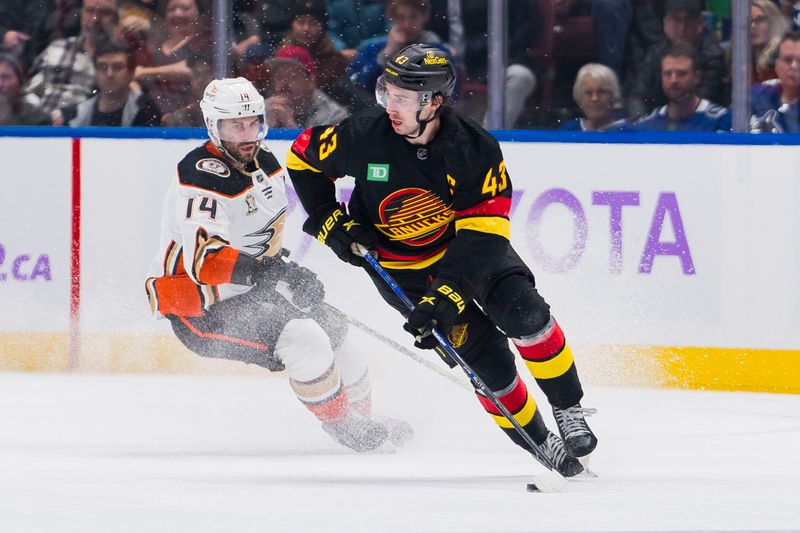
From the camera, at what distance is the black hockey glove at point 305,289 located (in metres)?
4.63

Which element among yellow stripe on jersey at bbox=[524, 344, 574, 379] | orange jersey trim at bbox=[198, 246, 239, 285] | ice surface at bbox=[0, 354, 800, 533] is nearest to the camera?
ice surface at bbox=[0, 354, 800, 533]

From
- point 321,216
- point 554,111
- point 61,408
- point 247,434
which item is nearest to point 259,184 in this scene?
point 321,216

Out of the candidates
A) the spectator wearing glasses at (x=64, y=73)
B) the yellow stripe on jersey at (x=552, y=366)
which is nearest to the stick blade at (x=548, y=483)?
the yellow stripe on jersey at (x=552, y=366)

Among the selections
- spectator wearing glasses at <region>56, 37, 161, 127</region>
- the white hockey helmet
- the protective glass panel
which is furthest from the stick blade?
spectator wearing glasses at <region>56, 37, 161, 127</region>

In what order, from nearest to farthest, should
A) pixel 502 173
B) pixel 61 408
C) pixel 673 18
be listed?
pixel 502 173 < pixel 61 408 < pixel 673 18

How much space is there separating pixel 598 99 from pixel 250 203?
182cm

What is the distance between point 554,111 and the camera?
5988 millimetres

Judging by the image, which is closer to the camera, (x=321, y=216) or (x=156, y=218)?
(x=321, y=216)

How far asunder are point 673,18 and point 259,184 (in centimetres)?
194

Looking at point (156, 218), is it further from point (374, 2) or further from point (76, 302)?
point (374, 2)

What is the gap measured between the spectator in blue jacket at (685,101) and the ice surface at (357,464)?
3.33ft

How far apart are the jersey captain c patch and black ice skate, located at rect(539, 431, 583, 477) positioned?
Result: 1294mm

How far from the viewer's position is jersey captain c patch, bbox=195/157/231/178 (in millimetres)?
4578

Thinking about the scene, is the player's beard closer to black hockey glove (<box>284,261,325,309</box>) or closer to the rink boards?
black hockey glove (<box>284,261,325,309</box>)
